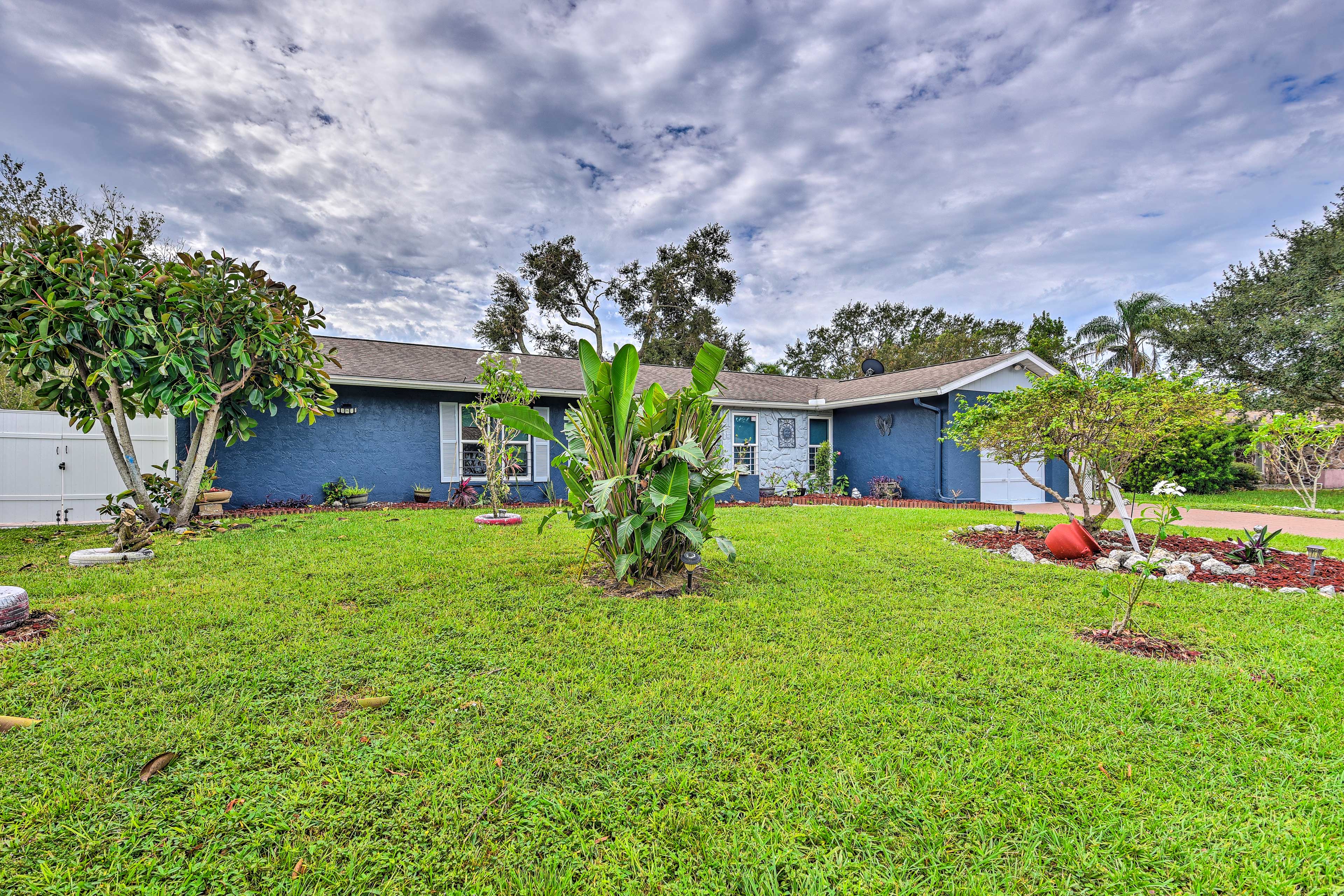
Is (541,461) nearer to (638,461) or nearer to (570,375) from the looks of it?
(570,375)

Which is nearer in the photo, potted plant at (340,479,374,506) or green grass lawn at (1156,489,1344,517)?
potted plant at (340,479,374,506)

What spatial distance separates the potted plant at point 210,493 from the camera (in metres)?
7.82

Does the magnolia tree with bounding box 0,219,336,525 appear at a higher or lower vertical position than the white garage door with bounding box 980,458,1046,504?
higher

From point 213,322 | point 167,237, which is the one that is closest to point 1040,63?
point 213,322

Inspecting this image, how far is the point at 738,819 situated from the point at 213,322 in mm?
8276

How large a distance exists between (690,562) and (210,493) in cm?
855

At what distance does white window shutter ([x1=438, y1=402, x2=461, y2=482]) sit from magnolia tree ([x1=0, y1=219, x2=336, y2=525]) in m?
3.58

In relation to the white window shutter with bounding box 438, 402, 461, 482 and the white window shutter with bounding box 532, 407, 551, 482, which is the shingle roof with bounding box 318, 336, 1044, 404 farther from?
the white window shutter with bounding box 532, 407, 551, 482

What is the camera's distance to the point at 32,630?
10.7ft

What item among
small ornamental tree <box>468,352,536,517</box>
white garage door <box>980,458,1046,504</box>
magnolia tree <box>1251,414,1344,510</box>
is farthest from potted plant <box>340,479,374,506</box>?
white garage door <box>980,458,1046,504</box>

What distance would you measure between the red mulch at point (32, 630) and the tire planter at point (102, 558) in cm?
187

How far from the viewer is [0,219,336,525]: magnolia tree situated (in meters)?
5.87

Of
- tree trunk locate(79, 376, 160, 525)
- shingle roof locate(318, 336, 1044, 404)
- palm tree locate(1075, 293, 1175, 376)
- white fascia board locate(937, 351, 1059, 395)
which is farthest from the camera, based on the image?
palm tree locate(1075, 293, 1175, 376)

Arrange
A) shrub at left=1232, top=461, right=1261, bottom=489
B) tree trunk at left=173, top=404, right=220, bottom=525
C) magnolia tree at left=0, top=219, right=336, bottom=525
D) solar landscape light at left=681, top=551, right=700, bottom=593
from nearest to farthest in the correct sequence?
solar landscape light at left=681, top=551, right=700, bottom=593
magnolia tree at left=0, top=219, right=336, bottom=525
tree trunk at left=173, top=404, right=220, bottom=525
shrub at left=1232, top=461, right=1261, bottom=489
